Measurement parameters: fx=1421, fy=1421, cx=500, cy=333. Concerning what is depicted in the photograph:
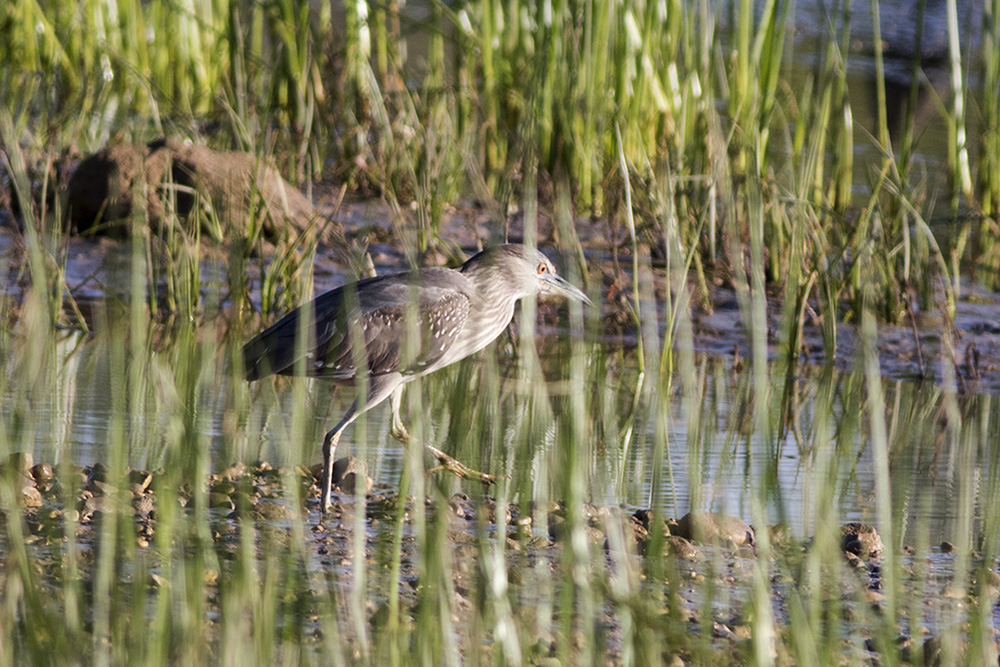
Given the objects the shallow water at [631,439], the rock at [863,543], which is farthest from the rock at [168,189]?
the rock at [863,543]

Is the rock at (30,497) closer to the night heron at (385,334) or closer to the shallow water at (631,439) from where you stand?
the shallow water at (631,439)

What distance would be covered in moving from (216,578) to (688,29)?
4751 mm

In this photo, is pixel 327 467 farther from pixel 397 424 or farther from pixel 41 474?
pixel 41 474

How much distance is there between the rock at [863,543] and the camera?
3.73 meters

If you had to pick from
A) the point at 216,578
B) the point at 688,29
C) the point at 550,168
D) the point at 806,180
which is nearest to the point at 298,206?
the point at 550,168

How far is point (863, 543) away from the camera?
12.3 feet

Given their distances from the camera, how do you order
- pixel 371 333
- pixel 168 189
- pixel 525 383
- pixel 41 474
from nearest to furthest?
1. pixel 41 474
2. pixel 371 333
3. pixel 525 383
4. pixel 168 189

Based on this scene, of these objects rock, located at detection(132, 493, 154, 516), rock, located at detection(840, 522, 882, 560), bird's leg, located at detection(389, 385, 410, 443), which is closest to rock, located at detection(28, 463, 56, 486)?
rock, located at detection(132, 493, 154, 516)

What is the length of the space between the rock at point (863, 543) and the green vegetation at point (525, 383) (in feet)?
0.33

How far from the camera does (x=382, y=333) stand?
4.64 metres

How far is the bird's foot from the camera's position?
13.6ft

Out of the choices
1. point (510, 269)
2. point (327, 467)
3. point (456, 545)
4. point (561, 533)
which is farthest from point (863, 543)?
point (510, 269)

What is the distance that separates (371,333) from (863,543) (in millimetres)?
1734

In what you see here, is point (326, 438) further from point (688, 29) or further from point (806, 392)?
point (688, 29)
